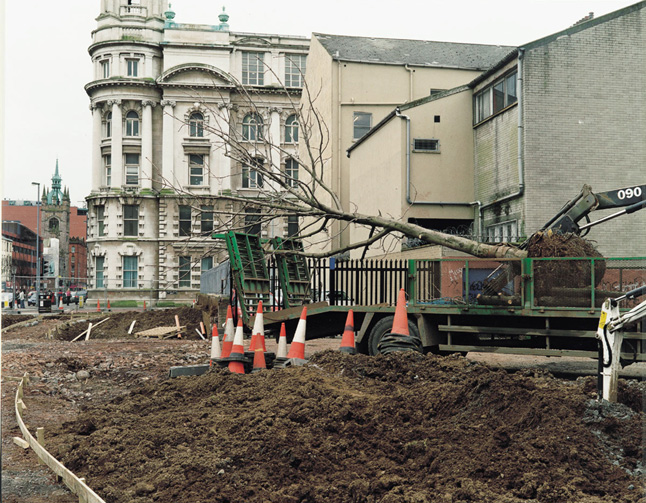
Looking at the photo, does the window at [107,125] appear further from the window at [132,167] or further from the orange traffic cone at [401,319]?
the orange traffic cone at [401,319]

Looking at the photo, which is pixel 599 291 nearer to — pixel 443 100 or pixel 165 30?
pixel 443 100

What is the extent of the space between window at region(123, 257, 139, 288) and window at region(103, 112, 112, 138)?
10002 millimetres

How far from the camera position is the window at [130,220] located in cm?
5372

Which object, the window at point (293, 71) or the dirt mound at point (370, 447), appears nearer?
the dirt mound at point (370, 447)

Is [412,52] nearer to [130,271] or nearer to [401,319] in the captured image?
[401,319]

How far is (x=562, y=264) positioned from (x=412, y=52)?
82.1 feet

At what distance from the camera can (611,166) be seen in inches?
794

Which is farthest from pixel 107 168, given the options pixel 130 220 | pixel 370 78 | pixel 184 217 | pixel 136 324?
pixel 136 324

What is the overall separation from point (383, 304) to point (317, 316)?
1284 millimetres

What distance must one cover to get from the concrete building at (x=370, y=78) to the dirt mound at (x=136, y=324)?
335 inches

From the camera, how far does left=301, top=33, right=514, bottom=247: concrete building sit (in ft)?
105

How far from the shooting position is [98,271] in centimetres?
5350

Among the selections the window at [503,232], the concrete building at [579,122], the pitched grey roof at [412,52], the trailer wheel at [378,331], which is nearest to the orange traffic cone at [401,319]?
the trailer wheel at [378,331]

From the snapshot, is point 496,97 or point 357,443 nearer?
point 357,443
